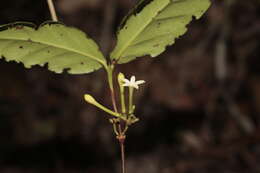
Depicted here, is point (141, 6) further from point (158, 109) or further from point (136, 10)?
point (158, 109)

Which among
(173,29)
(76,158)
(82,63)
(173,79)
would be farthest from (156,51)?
(173,79)

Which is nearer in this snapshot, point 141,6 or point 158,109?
point 141,6

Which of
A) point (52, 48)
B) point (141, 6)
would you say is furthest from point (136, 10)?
point (52, 48)

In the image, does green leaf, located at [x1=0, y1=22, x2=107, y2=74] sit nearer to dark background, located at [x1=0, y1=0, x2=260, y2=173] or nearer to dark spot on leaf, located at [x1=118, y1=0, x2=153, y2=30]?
dark spot on leaf, located at [x1=118, y1=0, x2=153, y2=30]

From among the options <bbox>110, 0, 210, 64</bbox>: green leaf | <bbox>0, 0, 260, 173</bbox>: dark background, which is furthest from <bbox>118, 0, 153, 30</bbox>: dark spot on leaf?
<bbox>0, 0, 260, 173</bbox>: dark background

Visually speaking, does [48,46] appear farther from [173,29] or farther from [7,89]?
[7,89]

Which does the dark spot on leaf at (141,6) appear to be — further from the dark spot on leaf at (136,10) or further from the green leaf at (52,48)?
the green leaf at (52,48)

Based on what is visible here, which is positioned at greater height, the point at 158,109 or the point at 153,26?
the point at 158,109
